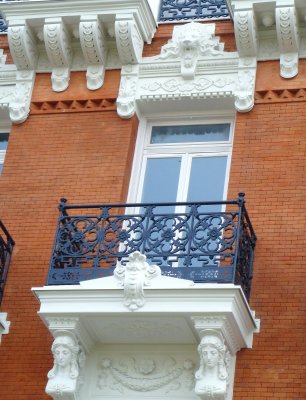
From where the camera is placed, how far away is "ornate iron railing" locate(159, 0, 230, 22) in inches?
658

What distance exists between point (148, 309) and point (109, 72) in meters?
4.44

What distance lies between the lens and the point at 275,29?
15.9m

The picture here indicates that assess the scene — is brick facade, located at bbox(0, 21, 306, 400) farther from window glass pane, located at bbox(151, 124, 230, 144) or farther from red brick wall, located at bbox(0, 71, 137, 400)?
window glass pane, located at bbox(151, 124, 230, 144)

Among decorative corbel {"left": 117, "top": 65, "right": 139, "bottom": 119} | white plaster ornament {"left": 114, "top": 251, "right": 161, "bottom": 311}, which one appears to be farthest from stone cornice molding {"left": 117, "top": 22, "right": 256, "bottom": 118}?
white plaster ornament {"left": 114, "top": 251, "right": 161, "bottom": 311}

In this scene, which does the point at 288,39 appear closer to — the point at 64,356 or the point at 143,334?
the point at 143,334

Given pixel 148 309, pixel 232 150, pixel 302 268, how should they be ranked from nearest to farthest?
pixel 148 309, pixel 302 268, pixel 232 150

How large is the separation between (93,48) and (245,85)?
2.21m

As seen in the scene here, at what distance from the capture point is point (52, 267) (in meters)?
13.9

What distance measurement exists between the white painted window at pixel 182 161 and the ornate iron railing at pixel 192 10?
1.60 meters

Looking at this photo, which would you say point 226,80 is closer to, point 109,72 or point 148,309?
point 109,72

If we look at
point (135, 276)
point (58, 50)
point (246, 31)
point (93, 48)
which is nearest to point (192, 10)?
point (246, 31)

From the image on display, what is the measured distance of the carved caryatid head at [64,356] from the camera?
44.2 ft

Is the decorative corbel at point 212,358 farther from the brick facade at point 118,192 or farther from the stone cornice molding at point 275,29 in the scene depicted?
the stone cornice molding at point 275,29

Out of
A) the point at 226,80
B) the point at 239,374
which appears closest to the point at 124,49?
the point at 226,80
